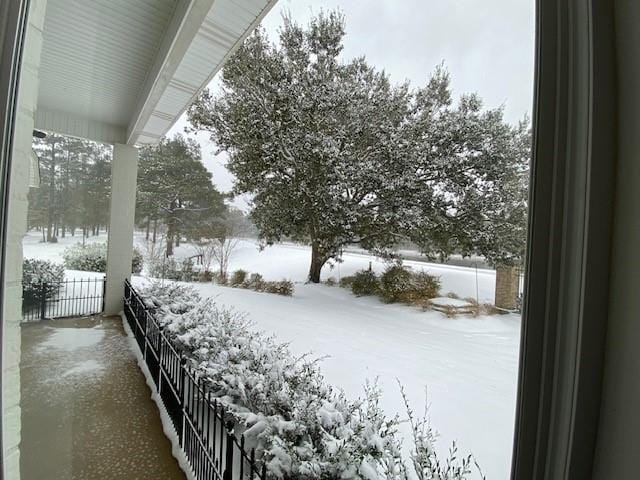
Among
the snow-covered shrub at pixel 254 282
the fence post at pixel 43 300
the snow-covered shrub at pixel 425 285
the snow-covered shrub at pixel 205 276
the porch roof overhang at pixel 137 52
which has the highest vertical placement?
the porch roof overhang at pixel 137 52

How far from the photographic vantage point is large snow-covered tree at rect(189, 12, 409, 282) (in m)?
4.09

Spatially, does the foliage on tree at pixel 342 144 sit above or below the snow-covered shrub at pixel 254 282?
above

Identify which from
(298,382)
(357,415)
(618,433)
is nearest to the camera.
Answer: (618,433)

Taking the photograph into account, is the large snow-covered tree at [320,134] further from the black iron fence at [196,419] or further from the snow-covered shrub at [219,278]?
the black iron fence at [196,419]

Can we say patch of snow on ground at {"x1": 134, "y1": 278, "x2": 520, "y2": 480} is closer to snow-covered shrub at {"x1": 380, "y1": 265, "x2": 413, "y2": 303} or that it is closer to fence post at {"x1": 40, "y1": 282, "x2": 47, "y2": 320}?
snow-covered shrub at {"x1": 380, "y1": 265, "x2": 413, "y2": 303}

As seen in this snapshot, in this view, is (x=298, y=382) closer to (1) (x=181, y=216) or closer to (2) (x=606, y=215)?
(2) (x=606, y=215)

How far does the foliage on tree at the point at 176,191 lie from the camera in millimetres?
7406

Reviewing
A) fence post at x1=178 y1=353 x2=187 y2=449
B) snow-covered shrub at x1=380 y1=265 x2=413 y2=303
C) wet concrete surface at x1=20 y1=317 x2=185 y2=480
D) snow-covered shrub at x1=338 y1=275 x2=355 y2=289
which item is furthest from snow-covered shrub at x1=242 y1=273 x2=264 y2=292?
fence post at x1=178 y1=353 x2=187 y2=449

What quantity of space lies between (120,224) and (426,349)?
387cm

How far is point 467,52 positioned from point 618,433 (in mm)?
2129

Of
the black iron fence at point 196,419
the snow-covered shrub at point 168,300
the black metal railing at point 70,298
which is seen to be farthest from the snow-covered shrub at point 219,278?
the black iron fence at point 196,419

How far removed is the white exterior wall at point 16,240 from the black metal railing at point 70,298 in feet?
6.42

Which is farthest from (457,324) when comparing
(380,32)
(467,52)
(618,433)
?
(380,32)

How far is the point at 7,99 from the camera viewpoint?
496 mm
